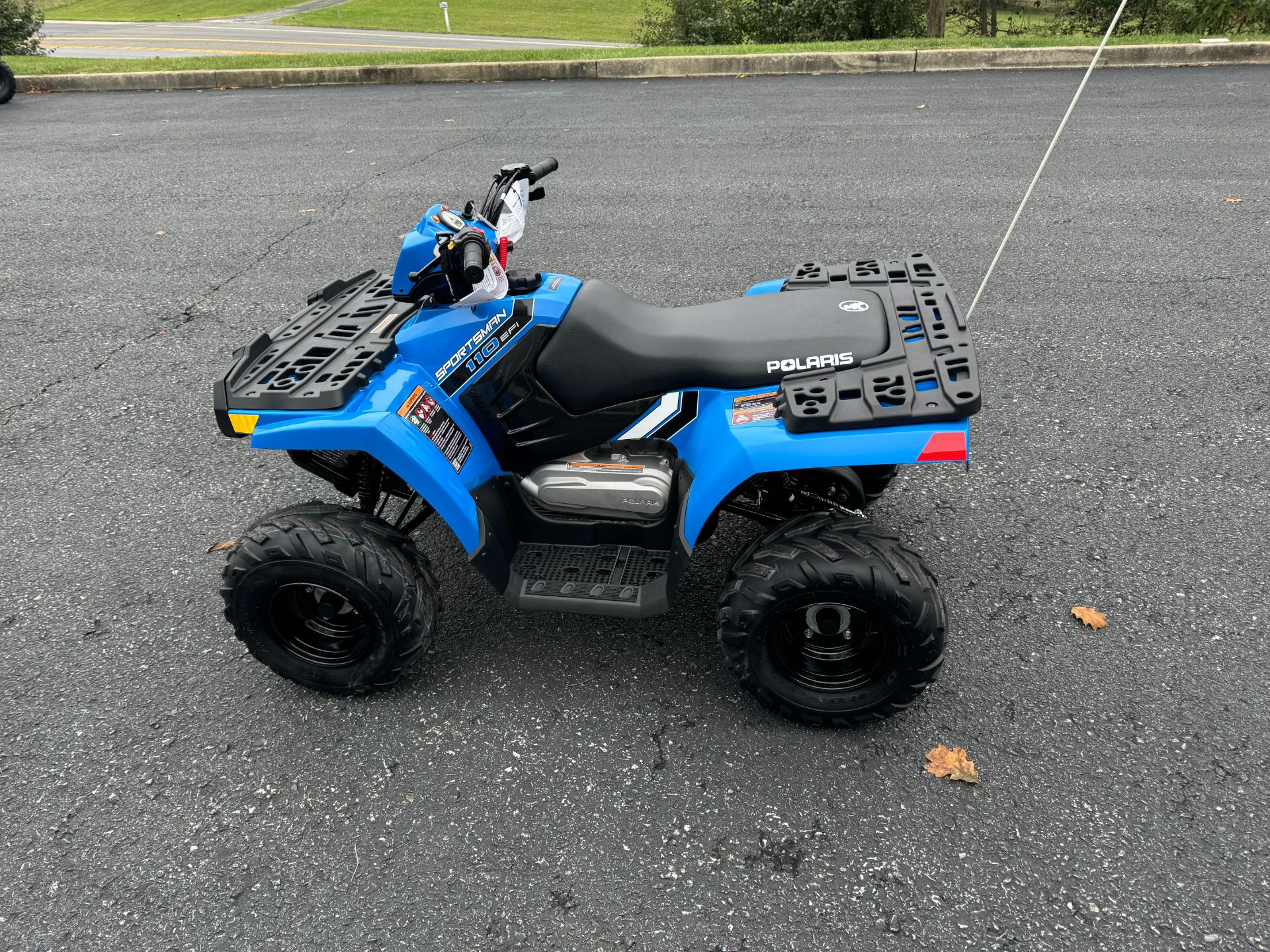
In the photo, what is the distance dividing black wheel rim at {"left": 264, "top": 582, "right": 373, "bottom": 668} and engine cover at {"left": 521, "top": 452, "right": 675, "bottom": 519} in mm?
710

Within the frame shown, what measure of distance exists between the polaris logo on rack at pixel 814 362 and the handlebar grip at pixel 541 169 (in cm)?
98

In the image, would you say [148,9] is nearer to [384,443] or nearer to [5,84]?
[5,84]

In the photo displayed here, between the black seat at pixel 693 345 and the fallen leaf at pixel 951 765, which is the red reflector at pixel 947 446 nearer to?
the black seat at pixel 693 345

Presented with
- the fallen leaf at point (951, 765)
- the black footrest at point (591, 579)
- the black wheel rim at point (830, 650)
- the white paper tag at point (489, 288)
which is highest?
the white paper tag at point (489, 288)

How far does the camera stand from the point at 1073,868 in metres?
2.26

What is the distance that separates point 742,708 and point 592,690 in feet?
1.60

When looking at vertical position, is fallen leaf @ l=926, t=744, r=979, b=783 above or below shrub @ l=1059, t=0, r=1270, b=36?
below

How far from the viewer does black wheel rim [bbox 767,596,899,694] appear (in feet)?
8.48

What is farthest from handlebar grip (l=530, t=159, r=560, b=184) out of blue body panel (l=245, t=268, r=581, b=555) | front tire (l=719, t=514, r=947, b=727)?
front tire (l=719, t=514, r=947, b=727)

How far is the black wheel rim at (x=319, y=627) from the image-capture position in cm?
280

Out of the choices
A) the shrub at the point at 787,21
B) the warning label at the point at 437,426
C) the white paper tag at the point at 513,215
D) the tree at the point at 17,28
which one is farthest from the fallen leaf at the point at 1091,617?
the tree at the point at 17,28

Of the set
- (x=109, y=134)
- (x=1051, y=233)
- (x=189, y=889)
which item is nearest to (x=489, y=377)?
(x=189, y=889)

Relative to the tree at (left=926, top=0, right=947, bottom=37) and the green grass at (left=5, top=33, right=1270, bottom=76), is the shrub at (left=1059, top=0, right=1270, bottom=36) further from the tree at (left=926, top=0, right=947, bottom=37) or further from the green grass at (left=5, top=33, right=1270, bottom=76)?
the tree at (left=926, top=0, right=947, bottom=37)

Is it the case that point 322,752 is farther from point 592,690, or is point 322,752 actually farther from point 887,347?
point 887,347
